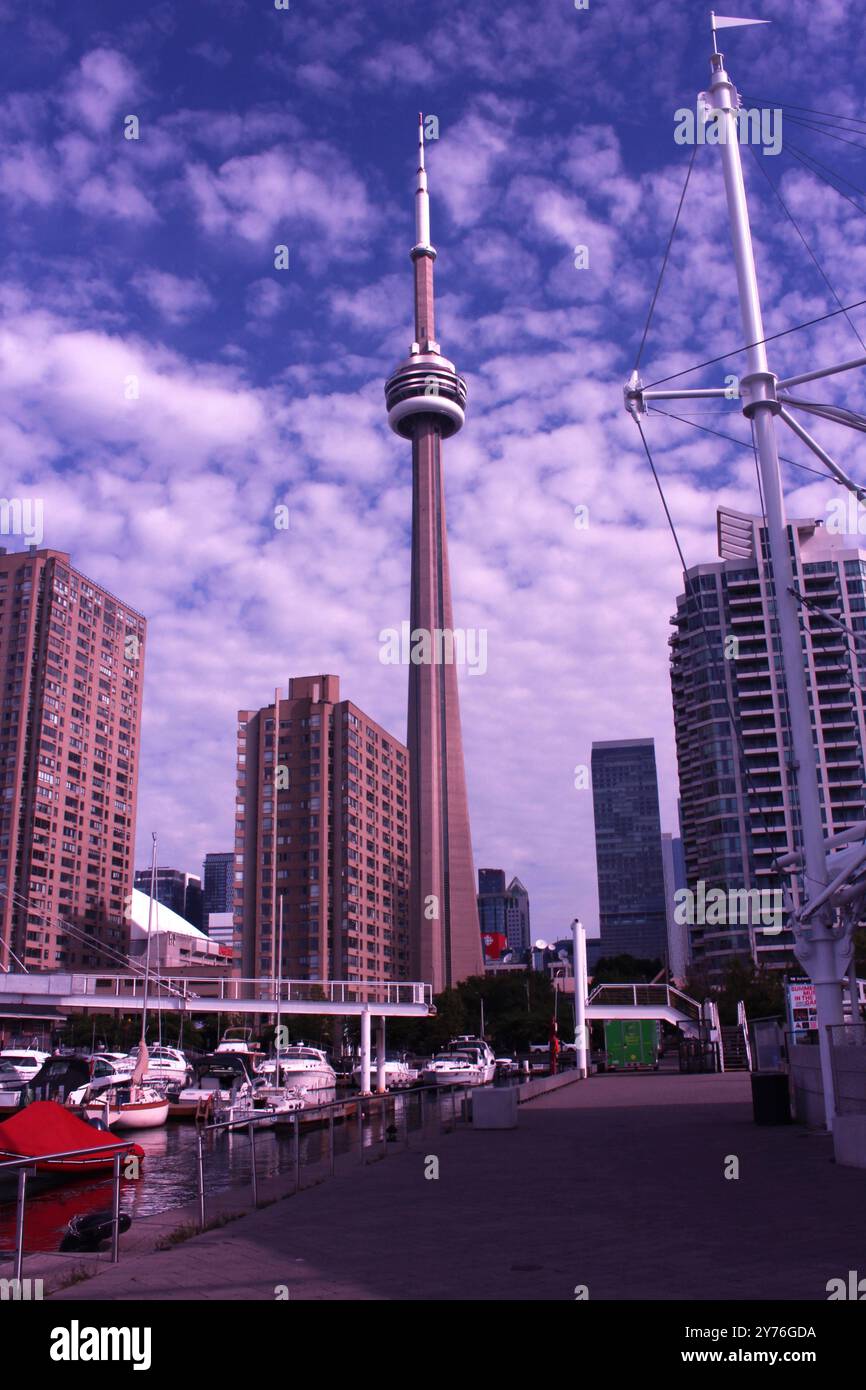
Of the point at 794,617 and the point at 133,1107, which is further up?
the point at 794,617

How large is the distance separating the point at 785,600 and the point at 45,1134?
627 inches

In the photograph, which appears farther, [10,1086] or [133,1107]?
[10,1086]

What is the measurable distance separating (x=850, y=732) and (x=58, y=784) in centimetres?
8785

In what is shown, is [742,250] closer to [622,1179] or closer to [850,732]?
[622,1179]

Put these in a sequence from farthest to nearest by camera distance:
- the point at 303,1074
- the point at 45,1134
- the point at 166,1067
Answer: the point at 166,1067
the point at 303,1074
the point at 45,1134

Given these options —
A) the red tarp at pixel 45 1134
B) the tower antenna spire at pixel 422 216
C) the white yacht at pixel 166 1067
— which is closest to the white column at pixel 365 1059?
the white yacht at pixel 166 1067

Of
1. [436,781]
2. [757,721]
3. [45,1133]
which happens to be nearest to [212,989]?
[436,781]

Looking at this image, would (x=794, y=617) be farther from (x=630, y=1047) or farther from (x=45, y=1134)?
(x=630, y=1047)

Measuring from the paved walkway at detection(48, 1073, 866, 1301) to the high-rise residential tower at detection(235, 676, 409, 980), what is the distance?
110168mm

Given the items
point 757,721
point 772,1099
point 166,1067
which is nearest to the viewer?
point 772,1099

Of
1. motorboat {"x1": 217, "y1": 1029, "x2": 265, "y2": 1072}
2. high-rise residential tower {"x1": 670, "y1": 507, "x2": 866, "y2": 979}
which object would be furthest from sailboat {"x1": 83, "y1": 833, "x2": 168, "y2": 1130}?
high-rise residential tower {"x1": 670, "y1": 507, "x2": 866, "y2": 979}

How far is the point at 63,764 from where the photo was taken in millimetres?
135750

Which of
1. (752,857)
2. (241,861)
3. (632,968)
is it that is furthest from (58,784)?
(752,857)
